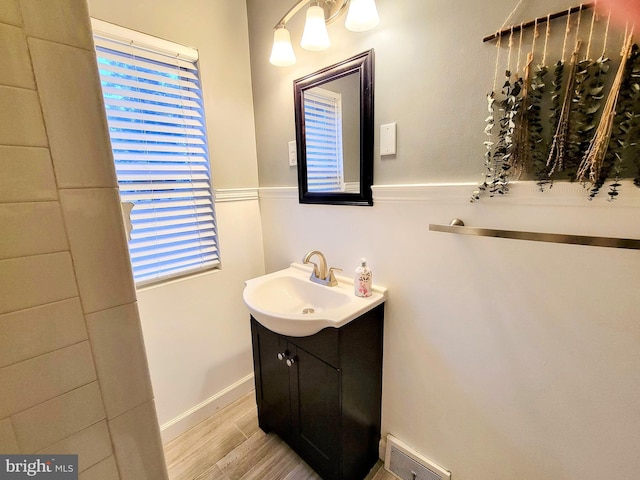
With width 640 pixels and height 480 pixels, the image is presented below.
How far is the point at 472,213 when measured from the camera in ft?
3.06

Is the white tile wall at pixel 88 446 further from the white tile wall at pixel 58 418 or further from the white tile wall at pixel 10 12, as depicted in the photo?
the white tile wall at pixel 10 12

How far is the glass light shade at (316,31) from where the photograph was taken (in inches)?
43.3

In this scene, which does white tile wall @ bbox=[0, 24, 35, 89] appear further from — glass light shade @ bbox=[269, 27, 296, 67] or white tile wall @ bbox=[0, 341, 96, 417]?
glass light shade @ bbox=[269, 27, 296, 67]

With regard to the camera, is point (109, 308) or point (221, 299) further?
point (221, 299)

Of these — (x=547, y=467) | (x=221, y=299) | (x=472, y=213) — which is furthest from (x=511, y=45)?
(x=221, y=299)

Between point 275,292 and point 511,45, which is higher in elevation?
point 511,45

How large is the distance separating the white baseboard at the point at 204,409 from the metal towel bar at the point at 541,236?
155 cm

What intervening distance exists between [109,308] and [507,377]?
3.75 feet

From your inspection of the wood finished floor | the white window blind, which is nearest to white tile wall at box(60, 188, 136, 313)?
the white window blind

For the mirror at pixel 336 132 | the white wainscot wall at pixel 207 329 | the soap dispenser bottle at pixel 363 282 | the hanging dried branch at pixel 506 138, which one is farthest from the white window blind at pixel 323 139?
the hanging dried branch at pixel 506 138

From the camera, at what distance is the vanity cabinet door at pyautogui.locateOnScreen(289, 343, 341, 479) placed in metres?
1.12

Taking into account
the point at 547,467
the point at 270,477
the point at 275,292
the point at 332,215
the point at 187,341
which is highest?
the point at 332,215

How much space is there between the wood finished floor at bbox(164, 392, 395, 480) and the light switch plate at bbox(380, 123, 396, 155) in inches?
56.3

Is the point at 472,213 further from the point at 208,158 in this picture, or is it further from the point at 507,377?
the point at 208,158
